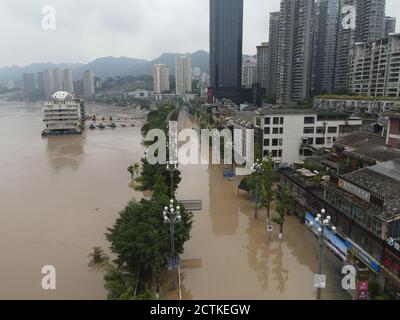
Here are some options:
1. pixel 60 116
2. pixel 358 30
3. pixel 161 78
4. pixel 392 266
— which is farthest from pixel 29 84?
pixel 392 266

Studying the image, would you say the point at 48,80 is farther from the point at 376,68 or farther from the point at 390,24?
the point at 376,68

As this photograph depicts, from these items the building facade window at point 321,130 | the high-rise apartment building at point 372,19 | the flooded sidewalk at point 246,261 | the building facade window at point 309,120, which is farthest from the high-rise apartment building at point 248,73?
the flooded sidewalk at point 246,261

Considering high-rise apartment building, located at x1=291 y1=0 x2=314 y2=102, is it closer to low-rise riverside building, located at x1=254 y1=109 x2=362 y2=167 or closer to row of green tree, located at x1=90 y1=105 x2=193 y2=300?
low-rise riverside building, located at x1=254 y1=109 x2=362 y2=167

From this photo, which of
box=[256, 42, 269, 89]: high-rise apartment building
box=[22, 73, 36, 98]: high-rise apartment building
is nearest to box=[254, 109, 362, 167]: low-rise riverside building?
box=[256, 42, 269, 89]: high-rise apartment building

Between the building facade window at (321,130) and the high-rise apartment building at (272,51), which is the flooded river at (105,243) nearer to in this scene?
the building facade window at (321,130)
